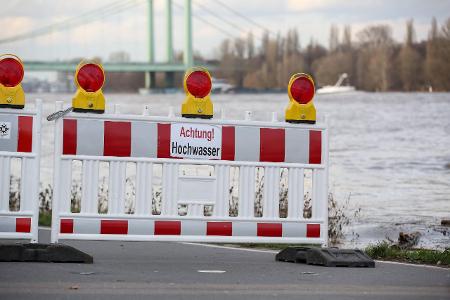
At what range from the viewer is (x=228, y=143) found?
21.8 ft

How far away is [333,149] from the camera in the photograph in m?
27.4

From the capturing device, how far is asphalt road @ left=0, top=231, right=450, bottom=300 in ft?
16.7

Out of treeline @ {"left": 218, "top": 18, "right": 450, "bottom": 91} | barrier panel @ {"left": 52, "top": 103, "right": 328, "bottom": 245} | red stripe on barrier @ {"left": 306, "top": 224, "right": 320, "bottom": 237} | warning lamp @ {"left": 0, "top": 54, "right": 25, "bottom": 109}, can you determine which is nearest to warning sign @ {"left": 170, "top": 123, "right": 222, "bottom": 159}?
barrier panel @ {"left": 52, "top": 103, "right": 328, "bottom": 245}

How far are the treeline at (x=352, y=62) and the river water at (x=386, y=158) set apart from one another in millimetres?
1028

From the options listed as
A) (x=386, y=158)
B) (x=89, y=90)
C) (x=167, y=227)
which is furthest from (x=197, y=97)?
(x=386, y=158)

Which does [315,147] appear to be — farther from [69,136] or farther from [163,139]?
[69,136]

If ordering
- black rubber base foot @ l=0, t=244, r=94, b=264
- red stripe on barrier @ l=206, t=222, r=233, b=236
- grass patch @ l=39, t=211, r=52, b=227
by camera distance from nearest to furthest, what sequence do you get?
1. black rubber base foot @ l=0, t=244, r=94, b=264
2. red stripe on barrier @ l=206, t=222, r=233, b=236
3. grass patch @ l=39, t=211, r=52, b=227

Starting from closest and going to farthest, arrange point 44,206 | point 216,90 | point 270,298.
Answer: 1. point 270,298
2. point 44,206
3. point 216,90

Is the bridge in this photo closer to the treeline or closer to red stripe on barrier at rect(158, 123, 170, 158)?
the treeline

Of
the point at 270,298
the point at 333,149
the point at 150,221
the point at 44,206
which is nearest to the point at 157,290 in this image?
the point at 270,298

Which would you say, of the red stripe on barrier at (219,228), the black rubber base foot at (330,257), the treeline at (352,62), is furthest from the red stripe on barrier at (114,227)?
the treeline at (352,62)

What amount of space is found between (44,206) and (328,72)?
4058 cm

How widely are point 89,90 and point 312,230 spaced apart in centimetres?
148

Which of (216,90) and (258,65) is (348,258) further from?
(216,90)
